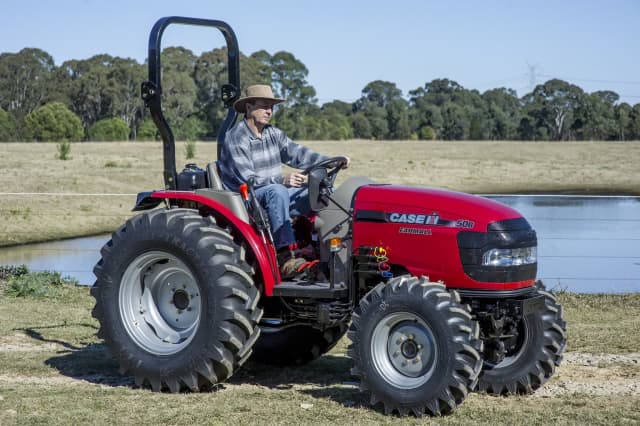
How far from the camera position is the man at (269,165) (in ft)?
22.5

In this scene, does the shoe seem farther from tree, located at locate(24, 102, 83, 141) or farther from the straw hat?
tree, located at locate(24, 102, 83, 141)

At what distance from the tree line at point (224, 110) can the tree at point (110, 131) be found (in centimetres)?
8

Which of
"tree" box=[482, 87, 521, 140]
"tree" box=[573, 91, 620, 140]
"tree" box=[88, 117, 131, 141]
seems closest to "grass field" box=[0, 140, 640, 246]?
"tree" box=[88, 117, 131, 141]

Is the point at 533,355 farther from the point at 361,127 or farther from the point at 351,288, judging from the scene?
the point at 361,127

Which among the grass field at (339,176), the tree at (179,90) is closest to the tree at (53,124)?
the tree at (179,90)

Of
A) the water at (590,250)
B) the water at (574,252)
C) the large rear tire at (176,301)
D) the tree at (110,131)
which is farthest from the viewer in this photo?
the tree at (110,131)

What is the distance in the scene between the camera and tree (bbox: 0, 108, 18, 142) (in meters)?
73.4

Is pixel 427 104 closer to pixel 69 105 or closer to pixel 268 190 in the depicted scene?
pixel 69 105

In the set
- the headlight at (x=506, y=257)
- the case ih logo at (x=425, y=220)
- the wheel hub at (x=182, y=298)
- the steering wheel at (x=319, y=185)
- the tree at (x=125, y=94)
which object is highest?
the tree at (x=125, y=94)

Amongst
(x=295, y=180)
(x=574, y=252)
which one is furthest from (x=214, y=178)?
(x=574, y=252)

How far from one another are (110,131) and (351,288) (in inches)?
2744

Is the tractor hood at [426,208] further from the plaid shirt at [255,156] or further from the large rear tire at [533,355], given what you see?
the plaid shirt at [255,156]

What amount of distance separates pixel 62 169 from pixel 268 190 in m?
29.6

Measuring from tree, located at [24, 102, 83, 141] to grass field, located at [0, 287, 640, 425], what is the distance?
217ft
